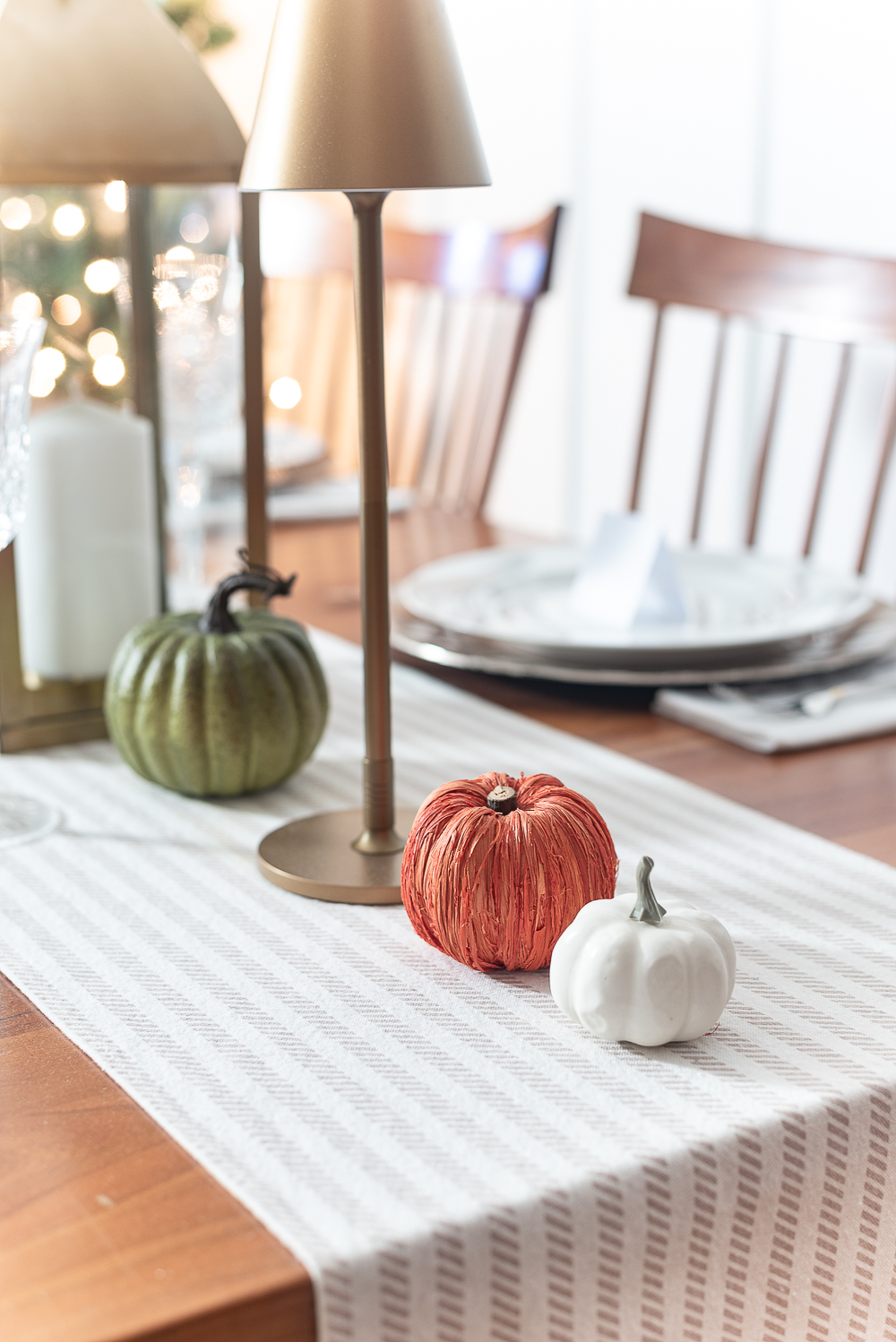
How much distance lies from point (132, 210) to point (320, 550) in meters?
0.51

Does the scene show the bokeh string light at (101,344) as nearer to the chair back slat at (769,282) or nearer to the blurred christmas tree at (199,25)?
the chair back slat at (769,282)

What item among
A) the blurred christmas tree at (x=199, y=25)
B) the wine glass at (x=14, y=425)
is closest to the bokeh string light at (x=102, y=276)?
the wine glass at (x=14, y=425)

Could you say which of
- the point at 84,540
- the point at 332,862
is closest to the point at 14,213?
the point at 84,540

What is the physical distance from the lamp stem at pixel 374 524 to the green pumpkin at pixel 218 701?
0.36 ft

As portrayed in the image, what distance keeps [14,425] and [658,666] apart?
1.47 ft

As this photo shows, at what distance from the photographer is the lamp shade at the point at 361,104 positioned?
612 millimetres

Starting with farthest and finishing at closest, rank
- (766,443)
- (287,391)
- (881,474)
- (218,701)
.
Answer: (287,391) → (766,443) → (881,474) → (218,701)

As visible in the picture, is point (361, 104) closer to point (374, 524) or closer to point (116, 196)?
point (374, 524)

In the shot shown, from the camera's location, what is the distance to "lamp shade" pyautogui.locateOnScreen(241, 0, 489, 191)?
2.01 ft

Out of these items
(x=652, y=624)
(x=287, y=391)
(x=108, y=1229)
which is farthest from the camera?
(x=287, y=391)

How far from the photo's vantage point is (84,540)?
932 mm

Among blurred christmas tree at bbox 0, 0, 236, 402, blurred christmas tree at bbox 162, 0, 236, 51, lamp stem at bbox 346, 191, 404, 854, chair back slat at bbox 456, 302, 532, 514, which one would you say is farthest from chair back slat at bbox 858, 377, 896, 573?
blurred christmas tree at bbox 162, 0, 236, 51

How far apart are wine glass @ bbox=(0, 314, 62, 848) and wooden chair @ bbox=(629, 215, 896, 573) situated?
0.82 m

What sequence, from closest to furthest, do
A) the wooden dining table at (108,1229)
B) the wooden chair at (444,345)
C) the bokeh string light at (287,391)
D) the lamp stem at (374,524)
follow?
the wooden dining table at (108,1229)
the lamp stem at (374,524)
the wooden chair at (444,345)
the bokeh string light at (287,391)
